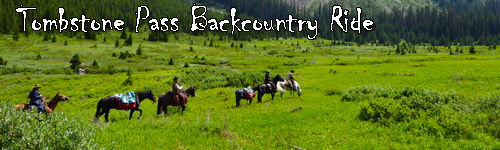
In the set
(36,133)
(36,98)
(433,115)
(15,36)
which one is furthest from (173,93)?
(15,36)

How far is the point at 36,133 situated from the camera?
20.1ft

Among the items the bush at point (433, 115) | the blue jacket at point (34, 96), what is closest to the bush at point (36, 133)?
the blue jacket at point (34, 96)

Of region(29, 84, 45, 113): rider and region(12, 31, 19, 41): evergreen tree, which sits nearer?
region(29, 84, 45, 113): rider

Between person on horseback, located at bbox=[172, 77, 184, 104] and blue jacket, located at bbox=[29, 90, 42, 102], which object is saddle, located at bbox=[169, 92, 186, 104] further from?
blue jacket, located at bbox=[29, 90, 42, 102]

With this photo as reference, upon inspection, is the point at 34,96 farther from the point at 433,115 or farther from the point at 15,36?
the point at 15,36

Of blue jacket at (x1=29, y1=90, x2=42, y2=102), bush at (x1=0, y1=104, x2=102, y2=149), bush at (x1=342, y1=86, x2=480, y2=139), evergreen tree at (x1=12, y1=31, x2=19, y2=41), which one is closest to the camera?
bush at (x1=0, y1=104, x2=102, y2=149)

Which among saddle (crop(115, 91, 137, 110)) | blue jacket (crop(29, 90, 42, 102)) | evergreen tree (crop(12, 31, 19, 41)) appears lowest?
saddle (crop(115, 91, 137, 110))

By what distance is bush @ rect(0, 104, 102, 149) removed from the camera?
5832 mm

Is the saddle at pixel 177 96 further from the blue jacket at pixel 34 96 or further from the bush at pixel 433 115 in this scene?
the bush at pixel 433 115

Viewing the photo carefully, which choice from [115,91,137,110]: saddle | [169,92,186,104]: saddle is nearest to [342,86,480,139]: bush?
[169,92,186,104]: saddle

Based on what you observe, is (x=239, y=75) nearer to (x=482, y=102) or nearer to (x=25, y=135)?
(x=482, y=102)

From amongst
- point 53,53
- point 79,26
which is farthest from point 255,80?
point 79,26

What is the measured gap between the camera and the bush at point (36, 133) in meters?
5.83

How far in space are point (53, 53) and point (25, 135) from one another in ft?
363
